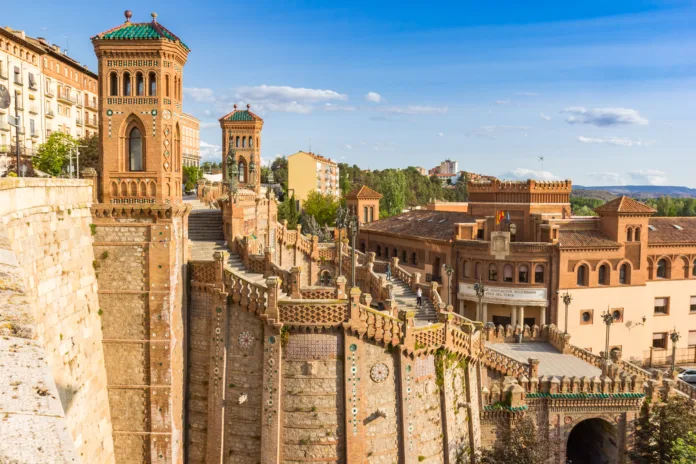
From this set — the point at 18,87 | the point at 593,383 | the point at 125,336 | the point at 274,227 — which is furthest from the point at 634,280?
the point at 18,87

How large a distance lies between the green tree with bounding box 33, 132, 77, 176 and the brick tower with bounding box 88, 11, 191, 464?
54.1ft

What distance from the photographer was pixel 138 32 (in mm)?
19656

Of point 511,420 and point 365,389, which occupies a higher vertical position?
point 365,389

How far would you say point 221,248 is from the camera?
80.6 ft

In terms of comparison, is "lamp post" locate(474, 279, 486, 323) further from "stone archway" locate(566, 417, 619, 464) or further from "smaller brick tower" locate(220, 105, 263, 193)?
"smaller brick tower" locate(220, 105, 263, 193)

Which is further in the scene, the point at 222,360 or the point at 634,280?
the point at 634,280

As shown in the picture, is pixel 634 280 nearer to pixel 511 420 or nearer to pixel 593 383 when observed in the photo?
pixel 593 383

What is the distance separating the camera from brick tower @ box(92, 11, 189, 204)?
1962cm

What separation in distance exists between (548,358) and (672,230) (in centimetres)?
2208

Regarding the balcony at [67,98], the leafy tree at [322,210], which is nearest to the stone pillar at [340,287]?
the balcony at [67,98]

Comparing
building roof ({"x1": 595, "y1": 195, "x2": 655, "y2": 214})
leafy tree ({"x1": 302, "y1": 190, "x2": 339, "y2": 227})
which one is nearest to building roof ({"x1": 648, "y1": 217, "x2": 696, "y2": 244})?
building roof ({"x1": 595, "y1": 195, "x2": 655, "y2": 214})

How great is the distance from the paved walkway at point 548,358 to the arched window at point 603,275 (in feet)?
37.4

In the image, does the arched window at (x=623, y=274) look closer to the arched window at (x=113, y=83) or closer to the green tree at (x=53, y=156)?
the arched window at (x=113, y=83)

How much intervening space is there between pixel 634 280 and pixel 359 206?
26.5 m
